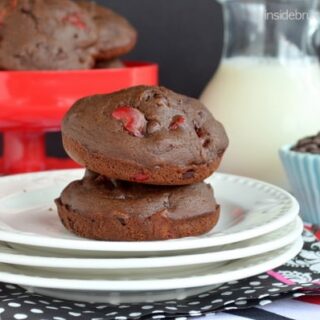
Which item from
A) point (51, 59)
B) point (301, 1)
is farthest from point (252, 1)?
point (51, 59)

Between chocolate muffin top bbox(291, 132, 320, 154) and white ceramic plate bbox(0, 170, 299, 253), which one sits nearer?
white ceramic plate bbox(0, 170, 299, 253)

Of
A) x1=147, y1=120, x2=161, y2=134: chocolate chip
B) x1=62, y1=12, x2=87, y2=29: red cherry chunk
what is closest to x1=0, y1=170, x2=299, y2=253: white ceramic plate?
x1=147, y1=120, x2=161, y2=134: chocolate chip

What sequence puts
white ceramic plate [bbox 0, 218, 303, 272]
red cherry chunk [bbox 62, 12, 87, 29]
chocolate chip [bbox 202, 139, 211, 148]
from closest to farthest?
white ceramic plate [bbox 0, 218, 303, 272], chocolate chip [bbox 202, 139, 211, 148], red cherry chunk [bbox 62, 12, 87, 29]

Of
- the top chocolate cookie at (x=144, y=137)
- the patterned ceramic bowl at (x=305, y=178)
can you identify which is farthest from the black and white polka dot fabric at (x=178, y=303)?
the patterned ceramic bowl at (x=305, y=178)

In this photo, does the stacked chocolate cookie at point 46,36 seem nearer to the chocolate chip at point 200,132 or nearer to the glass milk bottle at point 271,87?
the glass milk bottle at point 271,87

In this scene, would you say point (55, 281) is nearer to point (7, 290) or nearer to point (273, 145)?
point (7, 290)

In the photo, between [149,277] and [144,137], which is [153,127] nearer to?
[144,137]

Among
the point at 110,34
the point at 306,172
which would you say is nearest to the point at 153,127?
the point at 306,172

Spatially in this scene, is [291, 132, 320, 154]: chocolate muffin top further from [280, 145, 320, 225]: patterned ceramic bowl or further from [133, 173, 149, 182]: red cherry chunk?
[133, 173, 149, 182]: red cherry chunk
